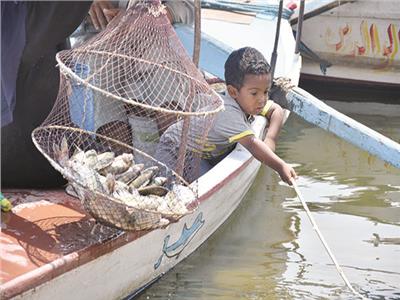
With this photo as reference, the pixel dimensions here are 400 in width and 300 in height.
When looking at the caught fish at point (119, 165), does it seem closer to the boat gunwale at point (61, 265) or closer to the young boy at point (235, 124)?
the boat gunwale at point (61, 265)

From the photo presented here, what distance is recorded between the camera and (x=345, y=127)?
4.91 meters

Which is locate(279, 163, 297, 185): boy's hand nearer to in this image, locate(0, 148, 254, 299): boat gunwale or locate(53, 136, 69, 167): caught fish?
locate(0, 148, 254, 299): boat gunwale

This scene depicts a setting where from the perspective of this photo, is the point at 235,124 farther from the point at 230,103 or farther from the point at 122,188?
the point at 122,188

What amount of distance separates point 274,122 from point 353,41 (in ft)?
11.5

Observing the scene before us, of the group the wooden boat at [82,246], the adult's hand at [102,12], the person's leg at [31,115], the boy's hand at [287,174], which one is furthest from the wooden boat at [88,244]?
the adult's hand at [102,12]

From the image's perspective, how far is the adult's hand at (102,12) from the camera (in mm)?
4918

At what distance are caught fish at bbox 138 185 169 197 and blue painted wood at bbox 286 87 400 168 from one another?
61.2 inches

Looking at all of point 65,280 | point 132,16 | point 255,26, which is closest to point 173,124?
point 132,16

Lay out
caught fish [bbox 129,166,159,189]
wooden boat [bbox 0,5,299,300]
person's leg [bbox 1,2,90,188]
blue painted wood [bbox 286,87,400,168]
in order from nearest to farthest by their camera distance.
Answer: wooden boat [bbox 0,5,299,300] → caught fish [bbox 129,166,159,189] → person's leg [bbox 1,2,90,188] → blue painted wood [bbox 286,87,400,168]

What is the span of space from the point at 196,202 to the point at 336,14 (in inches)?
196

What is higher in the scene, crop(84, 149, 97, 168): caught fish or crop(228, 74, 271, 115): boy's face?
crop(228, 74, 271, 115): boy's face

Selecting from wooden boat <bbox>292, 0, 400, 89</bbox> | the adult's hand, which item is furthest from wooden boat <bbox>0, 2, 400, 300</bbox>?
wooden boat <bbox>292, 0, 400, 89</bbox>

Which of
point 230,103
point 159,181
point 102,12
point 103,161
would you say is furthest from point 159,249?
point 102,12

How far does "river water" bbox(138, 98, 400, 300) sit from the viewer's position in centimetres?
434
